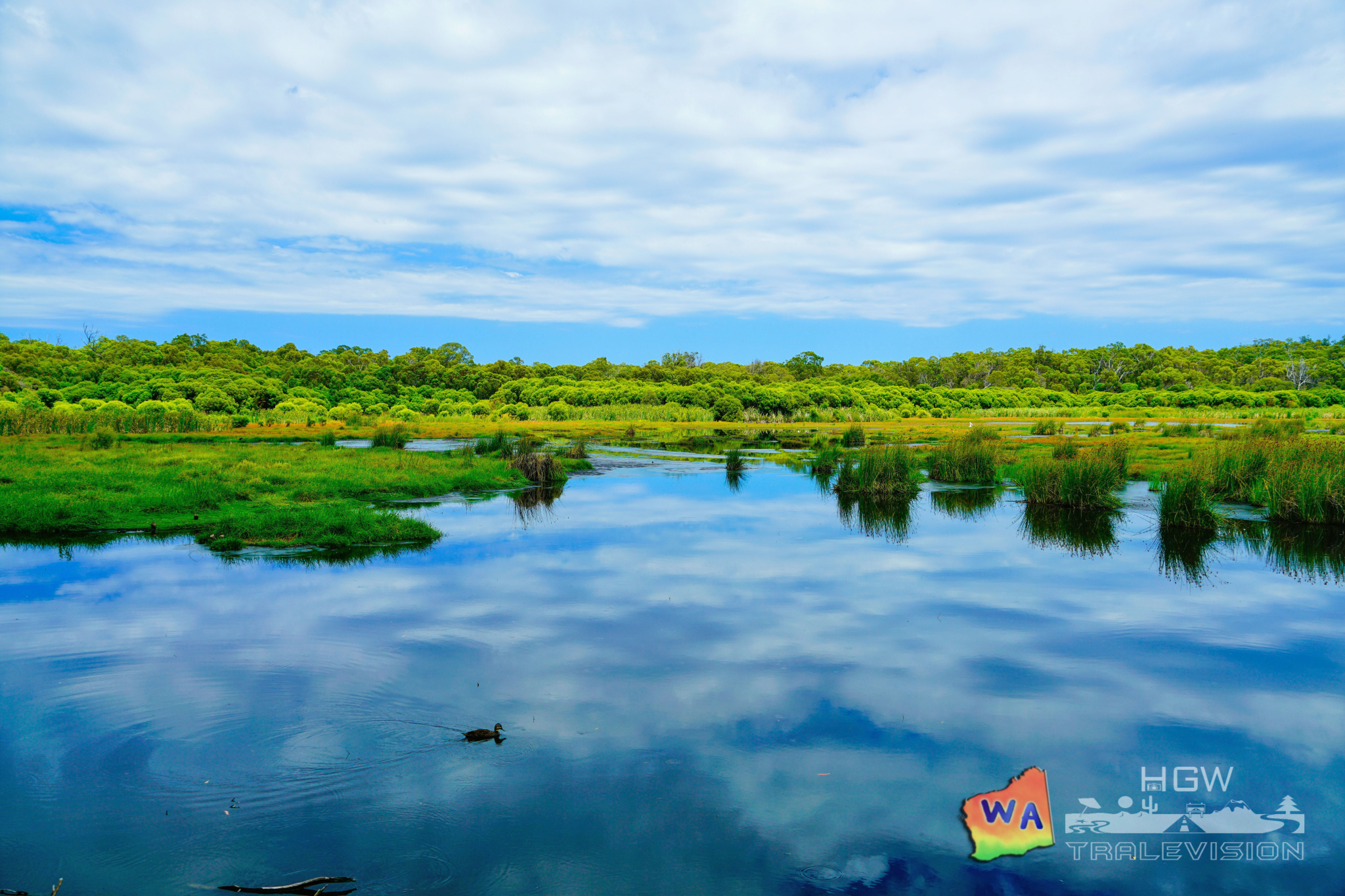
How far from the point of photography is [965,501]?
62.4ft

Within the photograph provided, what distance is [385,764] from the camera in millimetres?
5426

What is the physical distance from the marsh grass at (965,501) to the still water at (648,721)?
5187mm

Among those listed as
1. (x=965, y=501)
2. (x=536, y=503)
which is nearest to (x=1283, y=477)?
(x=965, y=501)

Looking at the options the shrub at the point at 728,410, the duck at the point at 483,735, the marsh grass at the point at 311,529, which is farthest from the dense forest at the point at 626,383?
the duck at the point at 483,735

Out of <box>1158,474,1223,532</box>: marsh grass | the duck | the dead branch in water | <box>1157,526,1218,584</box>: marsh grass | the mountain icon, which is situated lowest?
the mountain icon

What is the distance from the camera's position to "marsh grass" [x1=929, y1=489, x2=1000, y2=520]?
17266mm

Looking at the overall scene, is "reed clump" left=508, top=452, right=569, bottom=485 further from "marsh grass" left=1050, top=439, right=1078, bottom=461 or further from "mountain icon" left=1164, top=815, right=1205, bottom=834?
"mountain icon" left=1164, top=815, right=1205, bottom=834

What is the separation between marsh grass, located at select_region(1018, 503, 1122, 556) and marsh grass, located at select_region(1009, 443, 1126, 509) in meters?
0.26

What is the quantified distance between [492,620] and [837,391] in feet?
254

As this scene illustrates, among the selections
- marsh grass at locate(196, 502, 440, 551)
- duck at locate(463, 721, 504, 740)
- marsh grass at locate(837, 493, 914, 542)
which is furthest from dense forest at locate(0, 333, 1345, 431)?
duck at locate(463, 721, 504, 740)

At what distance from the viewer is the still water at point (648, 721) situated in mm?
4445

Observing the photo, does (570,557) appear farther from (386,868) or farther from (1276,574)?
(1276,574)

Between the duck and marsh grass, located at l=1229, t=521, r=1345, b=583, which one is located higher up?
marsh grass, located at l=1229, t=521, r=1345, b=583

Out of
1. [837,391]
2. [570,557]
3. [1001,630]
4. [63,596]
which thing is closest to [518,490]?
[570,557]
